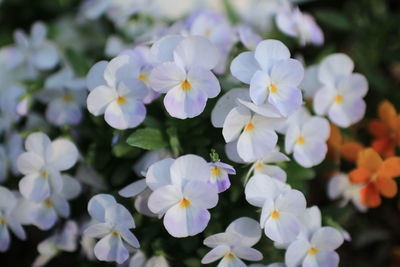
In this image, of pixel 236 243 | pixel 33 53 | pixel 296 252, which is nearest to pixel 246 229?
pixel 236 243

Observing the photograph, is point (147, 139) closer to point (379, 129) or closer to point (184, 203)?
point (184, 203)

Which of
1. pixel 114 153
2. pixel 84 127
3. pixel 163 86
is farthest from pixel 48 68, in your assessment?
pixel 163 86

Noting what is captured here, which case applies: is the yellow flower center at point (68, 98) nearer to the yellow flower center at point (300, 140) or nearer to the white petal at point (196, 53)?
the white petal at point (196, 53)

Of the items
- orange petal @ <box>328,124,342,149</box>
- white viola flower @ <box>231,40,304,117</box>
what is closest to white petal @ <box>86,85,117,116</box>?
white viola flower @ <box>231,40,304,117</box>

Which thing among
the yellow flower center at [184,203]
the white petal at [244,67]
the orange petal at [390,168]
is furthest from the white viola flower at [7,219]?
the orange petal at [390,168]

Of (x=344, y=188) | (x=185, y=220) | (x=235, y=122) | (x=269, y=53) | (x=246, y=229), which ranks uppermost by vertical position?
(x=269, y=53)

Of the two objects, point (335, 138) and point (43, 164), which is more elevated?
point (43, 164)

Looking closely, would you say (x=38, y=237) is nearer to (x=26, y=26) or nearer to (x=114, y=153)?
(x=114, y=153)

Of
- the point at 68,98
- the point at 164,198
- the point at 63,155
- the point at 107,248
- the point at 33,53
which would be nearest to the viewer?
the point at 164,198
